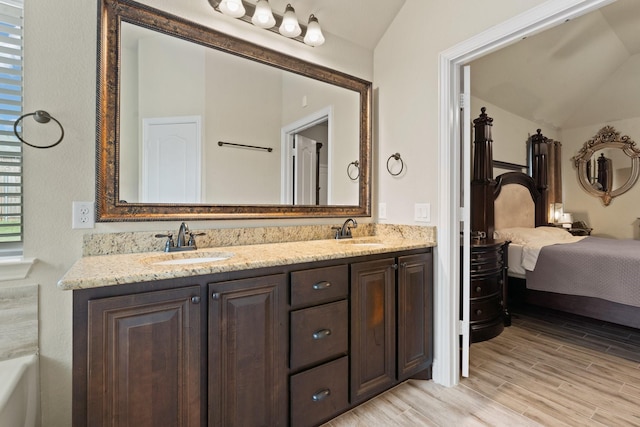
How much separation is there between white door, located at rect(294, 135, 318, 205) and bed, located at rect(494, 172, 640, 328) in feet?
7.93

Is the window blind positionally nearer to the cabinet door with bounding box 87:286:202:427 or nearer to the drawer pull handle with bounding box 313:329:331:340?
the cabinet door with bounding box 87:286:202:427

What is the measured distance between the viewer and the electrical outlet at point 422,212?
208cm

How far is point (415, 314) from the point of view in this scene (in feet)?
6.38

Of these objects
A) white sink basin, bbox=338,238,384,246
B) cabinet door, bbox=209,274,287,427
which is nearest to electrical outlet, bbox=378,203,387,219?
white sink basin, bbox=338,238,384,246

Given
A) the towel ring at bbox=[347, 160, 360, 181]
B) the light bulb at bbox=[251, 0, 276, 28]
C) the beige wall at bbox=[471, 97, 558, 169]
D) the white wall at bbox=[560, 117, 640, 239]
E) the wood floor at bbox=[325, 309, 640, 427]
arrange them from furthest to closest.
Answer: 1. the white wall at bbox=[560, 117, 640, 239]
2. the beige wall at bbox=[471, 97, 558, 169]
3. the towel ring at bbox=[347, 160, 360, 181]
4. the light bulb at bbox=[251, 0, 276, 28]
5. the wood floor at bbox=[325, 309, 640, 427]

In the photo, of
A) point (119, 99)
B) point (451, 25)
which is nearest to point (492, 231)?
point (451, 25)

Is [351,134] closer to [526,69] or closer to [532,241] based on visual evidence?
[532,241]

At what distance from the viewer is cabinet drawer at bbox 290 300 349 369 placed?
1.45 m

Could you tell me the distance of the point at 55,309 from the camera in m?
1.38

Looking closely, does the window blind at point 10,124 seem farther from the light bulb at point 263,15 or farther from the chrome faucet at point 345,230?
the chrome faucet at point 345,230

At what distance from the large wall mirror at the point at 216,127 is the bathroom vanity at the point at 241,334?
0.35m

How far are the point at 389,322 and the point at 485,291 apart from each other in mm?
1369

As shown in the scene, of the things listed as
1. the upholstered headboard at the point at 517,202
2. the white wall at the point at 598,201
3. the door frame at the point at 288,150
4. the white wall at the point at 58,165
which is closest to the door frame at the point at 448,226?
the door frame at the point at 288,150

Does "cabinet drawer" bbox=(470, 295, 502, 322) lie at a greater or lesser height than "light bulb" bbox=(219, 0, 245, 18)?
lesser
